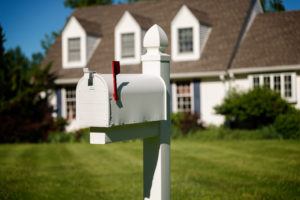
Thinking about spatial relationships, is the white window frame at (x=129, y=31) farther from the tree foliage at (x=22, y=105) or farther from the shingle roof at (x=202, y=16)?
the tree foliage at (x=22, y=105)

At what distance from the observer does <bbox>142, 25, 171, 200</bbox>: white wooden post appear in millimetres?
3857

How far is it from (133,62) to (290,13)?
732 centimetres

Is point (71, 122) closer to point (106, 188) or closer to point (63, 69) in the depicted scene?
point (63, 69)

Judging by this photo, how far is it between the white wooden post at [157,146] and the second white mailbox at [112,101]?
0.81 feet


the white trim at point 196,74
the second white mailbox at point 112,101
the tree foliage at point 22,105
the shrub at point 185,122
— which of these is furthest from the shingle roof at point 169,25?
the second white mailbox at point 112,101

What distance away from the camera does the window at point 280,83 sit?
19156 mm

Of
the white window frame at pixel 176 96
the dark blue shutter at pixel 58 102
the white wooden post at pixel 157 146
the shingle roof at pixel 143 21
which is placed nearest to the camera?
the white wooden post at pixel 157 146

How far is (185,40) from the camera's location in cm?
2164

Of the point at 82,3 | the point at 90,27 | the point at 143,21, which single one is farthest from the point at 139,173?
the point at 82,3

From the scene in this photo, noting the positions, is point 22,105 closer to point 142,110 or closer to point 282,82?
point 282,82

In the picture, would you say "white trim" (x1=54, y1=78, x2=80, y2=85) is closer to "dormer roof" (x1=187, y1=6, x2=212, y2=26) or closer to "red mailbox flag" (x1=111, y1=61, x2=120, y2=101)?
"dormer roof" (x1=187, y1=6, x2=212, y2=26)

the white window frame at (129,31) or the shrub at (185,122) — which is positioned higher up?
the white window frame at (129,31)

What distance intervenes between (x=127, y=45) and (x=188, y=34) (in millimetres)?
2985

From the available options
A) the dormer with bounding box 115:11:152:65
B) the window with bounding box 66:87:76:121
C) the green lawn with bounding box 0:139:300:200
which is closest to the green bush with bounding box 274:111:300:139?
the green lawn with bounding box 0:139:300:200
